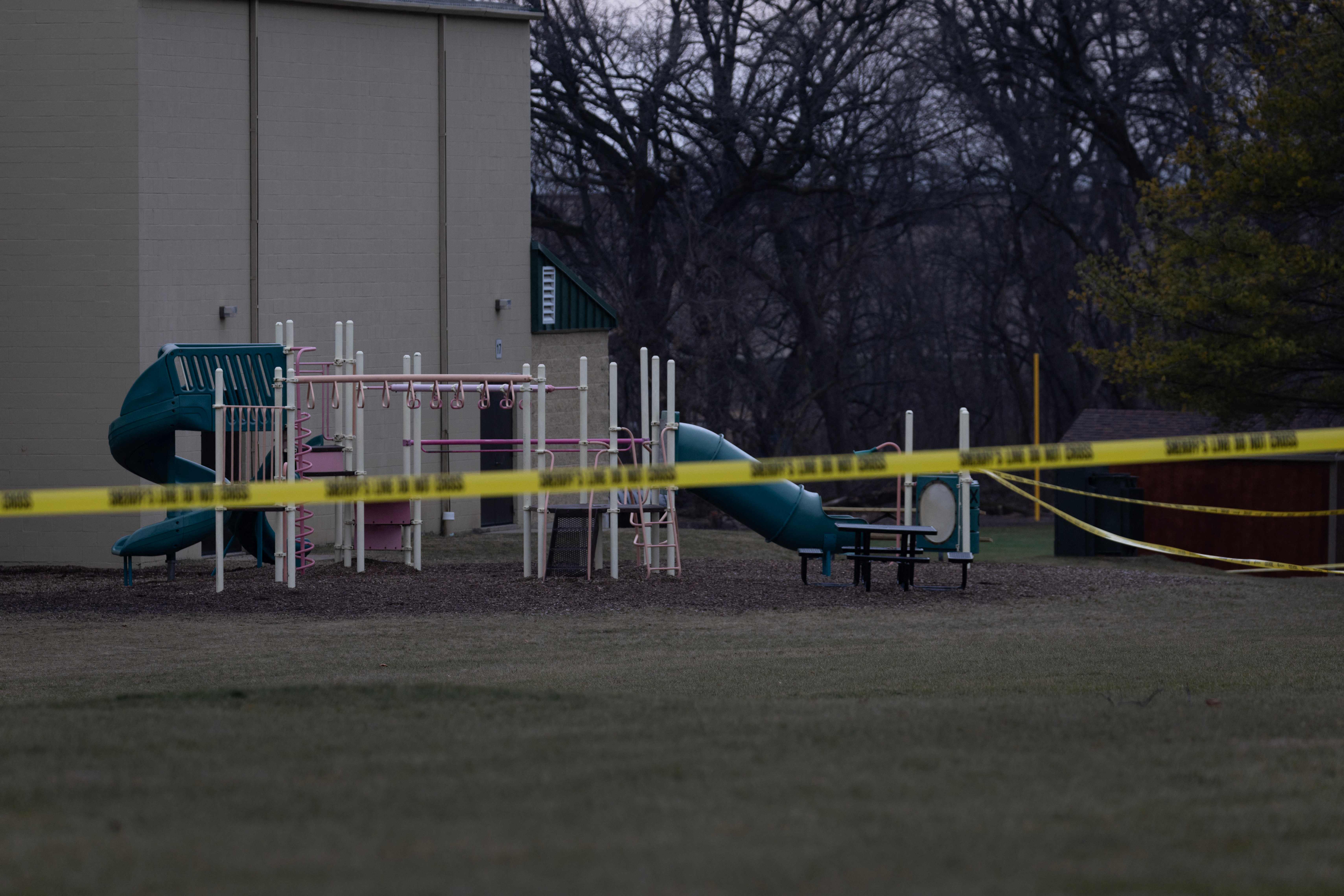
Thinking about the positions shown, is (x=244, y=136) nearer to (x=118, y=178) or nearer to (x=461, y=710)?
(x=118, y=178)

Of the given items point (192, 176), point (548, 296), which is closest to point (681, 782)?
point (192, 176)

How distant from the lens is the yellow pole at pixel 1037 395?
113 feet

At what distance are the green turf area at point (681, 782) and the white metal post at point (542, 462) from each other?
6.42 m

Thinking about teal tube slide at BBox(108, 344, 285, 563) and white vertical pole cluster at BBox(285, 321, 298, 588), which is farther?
teal tube slide at BBox(108, 344, 285, 563)

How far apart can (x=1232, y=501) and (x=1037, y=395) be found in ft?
37.6

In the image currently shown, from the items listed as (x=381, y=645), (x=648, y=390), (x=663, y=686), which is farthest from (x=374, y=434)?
(x=663, y=686)

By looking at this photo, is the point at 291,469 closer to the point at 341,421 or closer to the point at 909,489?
the point at 341,421

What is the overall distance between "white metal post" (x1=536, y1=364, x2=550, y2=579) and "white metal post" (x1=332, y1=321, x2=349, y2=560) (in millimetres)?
2364

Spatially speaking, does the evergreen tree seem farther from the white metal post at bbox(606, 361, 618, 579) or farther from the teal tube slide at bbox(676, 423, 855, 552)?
the white metal post at bbox(606, 361, 618, 579)

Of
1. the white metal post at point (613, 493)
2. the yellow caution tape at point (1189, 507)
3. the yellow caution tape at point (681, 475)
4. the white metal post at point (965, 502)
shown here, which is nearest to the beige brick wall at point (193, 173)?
the white metal post at point (613, 493)

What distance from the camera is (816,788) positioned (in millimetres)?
4359

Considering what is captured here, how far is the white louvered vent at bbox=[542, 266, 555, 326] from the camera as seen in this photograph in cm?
2417

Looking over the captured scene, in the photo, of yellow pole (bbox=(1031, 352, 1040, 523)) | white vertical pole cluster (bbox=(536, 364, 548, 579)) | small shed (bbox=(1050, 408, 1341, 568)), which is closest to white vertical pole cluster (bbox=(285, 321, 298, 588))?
white vertical pole cluster (bbox=(536, 364, 548, 579))

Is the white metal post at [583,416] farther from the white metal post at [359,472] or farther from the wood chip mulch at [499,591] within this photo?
the white metal post at [359,472]
